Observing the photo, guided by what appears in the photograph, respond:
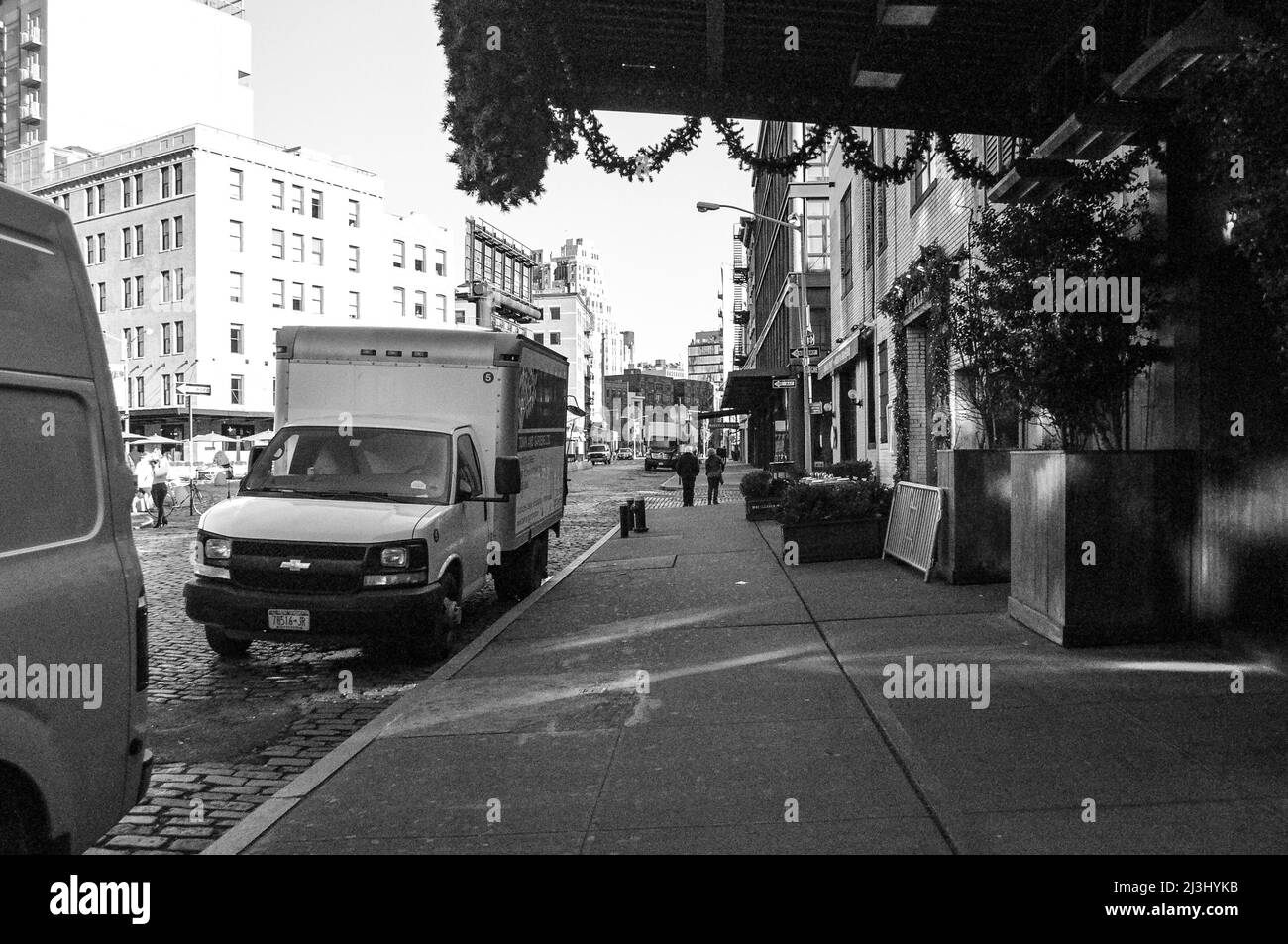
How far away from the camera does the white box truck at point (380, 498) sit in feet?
26.0

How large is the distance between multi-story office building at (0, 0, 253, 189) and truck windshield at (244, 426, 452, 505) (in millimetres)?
69843

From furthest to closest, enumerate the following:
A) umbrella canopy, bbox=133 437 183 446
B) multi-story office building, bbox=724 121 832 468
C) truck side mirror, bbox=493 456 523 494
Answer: umbrella canopy, bbox=133 437 183 446
multi-story office building, bbox=724 121 832 468
truck side mirror, bbox=493 456 523 494

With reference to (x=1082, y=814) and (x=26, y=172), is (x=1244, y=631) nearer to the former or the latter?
(x=1082, y=814)

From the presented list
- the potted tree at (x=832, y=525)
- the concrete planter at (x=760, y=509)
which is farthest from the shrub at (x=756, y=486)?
the potted tree at (x=832, y=525)

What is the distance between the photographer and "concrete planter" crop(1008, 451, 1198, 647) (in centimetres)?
757

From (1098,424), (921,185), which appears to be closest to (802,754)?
(1098,424)

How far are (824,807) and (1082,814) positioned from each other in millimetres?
1085

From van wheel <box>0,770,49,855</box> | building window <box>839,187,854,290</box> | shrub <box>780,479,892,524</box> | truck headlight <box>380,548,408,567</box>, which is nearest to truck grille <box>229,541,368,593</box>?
truck headlight <box>380,548,408,567</box>

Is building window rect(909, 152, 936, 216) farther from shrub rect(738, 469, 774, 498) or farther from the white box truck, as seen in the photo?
the white box truck

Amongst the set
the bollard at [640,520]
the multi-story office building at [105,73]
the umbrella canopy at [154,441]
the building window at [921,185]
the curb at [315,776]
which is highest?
the multi-story office building at [105,73]

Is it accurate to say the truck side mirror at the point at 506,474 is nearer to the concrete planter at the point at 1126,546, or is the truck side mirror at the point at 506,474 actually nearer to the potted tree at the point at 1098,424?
→ the potted tree at the point at 1098,424

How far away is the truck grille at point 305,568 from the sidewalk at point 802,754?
3.38ft

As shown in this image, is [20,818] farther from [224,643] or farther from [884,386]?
[884,386]
